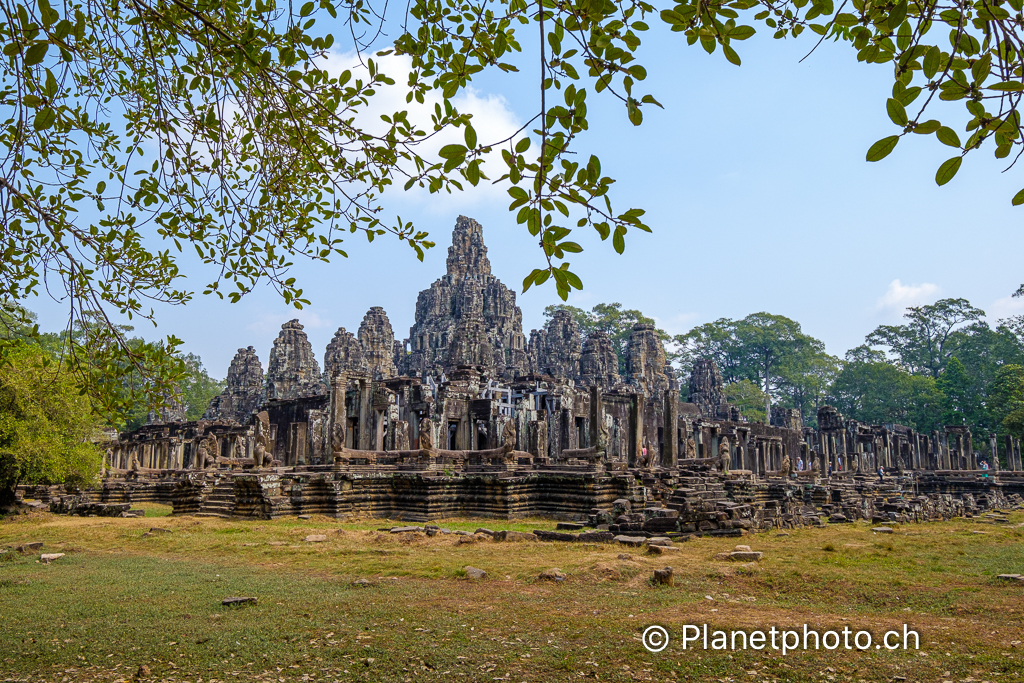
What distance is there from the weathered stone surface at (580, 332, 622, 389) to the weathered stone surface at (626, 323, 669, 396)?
→ 4603mm

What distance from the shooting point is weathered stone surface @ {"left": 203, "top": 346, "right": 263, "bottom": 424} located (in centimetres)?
5259

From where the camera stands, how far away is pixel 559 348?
2486 inches

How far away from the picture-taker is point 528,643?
5848mm

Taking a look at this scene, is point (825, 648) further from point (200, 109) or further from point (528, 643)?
point (200, 109)

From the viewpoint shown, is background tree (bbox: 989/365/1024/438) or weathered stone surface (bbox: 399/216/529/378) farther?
weathered stone surface (bbox: 399/216/529/378)

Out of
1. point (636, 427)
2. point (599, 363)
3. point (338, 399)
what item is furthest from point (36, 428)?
point (599, 363)

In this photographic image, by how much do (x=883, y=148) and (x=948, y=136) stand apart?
10.5 inches

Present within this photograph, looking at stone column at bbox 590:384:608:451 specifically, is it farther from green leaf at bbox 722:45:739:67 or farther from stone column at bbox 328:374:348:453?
green leaf at bbox 722:45:739:67

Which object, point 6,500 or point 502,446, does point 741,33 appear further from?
point 6,500

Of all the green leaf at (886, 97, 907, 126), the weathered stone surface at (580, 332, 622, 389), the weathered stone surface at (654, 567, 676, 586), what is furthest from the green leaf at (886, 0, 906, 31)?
the weathered stone surface at (580, 332, 622, 389)

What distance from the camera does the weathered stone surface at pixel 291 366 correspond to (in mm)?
50000

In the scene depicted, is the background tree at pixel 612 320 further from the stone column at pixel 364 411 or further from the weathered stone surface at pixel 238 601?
the weathered stone surface at pixel 238 601

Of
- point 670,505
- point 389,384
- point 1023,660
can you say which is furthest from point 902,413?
point 1023,660

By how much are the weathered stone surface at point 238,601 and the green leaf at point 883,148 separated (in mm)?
7122
